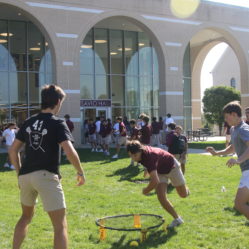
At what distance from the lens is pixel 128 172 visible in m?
12.8

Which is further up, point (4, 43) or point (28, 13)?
point (28, 13)

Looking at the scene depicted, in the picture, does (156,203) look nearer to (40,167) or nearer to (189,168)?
(40,167)

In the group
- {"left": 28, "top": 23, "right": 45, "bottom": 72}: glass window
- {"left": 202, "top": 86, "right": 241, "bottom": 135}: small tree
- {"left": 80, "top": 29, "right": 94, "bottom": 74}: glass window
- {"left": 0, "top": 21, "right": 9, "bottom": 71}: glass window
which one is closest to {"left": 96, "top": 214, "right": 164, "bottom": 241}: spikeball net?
{"left": 0, "top": 21, "right": 9, "bottom": 71}: glass window

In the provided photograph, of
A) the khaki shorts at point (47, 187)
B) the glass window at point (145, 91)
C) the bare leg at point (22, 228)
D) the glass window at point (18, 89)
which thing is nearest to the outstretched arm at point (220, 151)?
the khaki shorts at point (47, 187)

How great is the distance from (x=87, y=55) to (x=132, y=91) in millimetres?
4161

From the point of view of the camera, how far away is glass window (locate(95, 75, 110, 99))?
26.3m

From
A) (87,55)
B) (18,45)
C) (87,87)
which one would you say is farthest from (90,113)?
(18,45)

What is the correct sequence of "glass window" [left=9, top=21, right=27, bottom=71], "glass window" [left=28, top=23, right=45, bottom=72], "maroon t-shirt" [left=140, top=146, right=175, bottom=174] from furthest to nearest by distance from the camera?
"glass window" [left=28, top=23, right=45, bottom=72] < "glass window" [left=9, top=21, right=27, bottom=71] < "maroon t-shirt" [left=140, top=146, right=175, bottom=174]

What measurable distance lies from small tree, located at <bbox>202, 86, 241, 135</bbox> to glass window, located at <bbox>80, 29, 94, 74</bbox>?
13.8 metres

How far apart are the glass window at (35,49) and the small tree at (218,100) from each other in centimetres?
1686

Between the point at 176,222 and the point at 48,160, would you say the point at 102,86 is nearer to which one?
the point at 176,222

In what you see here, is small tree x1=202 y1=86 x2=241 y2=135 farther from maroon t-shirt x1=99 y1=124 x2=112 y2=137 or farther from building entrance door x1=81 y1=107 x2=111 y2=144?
maroon t-shirt x1=99 y1=124 x2=112 y2=137

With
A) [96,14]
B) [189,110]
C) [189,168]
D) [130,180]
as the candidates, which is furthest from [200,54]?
[130,180]

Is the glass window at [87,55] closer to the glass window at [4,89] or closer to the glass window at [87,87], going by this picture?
the glass window at [87,87]
